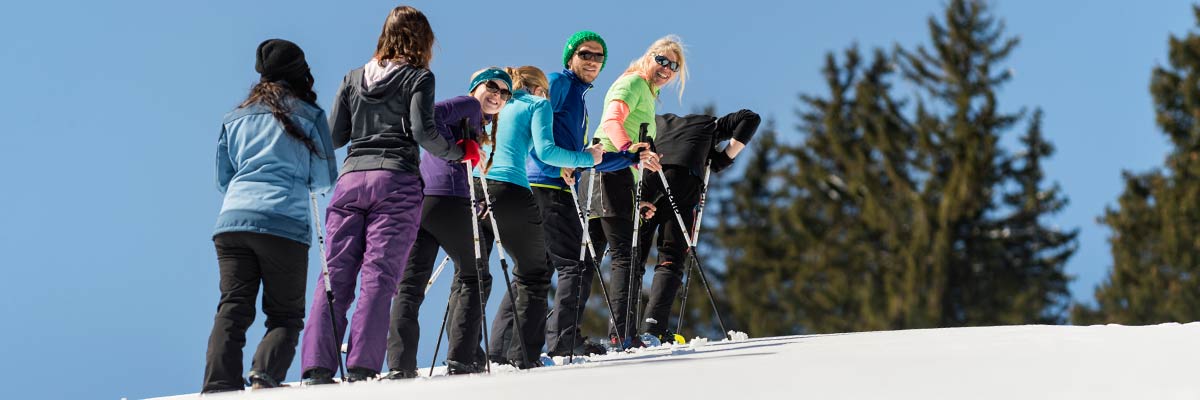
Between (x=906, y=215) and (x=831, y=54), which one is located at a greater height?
(x=831, y=54)

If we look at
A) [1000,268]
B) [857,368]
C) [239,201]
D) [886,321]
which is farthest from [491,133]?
[1000,268]

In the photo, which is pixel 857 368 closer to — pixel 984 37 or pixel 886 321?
pixel 886 321

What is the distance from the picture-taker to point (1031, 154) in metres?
37.4

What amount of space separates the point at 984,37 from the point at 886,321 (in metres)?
9.17

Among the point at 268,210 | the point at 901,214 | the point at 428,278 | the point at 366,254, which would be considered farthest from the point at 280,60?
the point at 901,214

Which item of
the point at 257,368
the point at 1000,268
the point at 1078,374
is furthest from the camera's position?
the point at 1000,268

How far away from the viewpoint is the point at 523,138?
718 cm

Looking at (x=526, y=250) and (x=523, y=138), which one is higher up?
(x=523, y=138)

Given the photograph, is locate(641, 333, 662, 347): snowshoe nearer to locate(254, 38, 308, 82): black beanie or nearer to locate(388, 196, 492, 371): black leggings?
locate(388, 196, 492, 371): black leggings

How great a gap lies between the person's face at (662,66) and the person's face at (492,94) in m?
1.78

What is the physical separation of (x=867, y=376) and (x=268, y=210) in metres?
2.70

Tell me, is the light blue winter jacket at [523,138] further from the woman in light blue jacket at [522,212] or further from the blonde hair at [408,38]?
the blonde hair at [408,38]

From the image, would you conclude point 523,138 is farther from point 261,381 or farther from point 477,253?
point 261,381

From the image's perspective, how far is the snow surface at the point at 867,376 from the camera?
5047 mm
